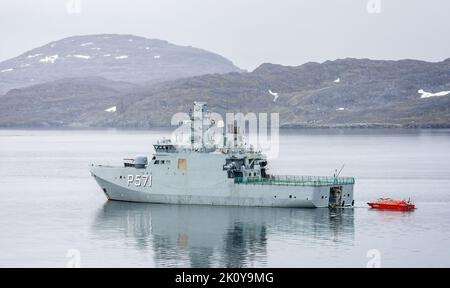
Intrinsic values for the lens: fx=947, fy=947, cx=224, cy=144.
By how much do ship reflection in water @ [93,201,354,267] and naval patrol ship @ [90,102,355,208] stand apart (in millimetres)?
759

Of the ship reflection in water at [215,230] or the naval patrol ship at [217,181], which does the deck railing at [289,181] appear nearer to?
the naval patrol ship at [217,181]

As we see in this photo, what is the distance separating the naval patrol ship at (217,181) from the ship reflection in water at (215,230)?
76 centimetres

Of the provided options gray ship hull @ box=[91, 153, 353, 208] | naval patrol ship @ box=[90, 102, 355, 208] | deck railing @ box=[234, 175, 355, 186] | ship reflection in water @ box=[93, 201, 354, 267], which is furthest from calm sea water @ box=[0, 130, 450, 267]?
deck railing @ box=[234, 175, 355, 186]

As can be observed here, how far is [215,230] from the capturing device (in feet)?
204

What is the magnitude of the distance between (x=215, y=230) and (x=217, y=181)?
7.48 m

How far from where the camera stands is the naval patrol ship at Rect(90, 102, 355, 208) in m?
68.2

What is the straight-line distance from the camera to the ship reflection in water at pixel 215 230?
176 ft

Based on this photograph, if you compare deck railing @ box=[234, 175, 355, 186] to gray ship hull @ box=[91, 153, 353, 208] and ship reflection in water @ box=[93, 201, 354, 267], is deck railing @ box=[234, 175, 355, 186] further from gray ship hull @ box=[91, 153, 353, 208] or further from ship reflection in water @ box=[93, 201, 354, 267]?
ship reflection in water @ box=[93, 201, 354, 267]

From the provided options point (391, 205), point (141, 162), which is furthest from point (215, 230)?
point (391, 205)

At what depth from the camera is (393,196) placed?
83.5 meters

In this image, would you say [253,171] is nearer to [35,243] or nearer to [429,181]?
[35,243]

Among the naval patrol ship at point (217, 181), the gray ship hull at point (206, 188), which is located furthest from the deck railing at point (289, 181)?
the gray ship hull at point (206, 188)

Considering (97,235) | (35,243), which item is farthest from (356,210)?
(35,243)
